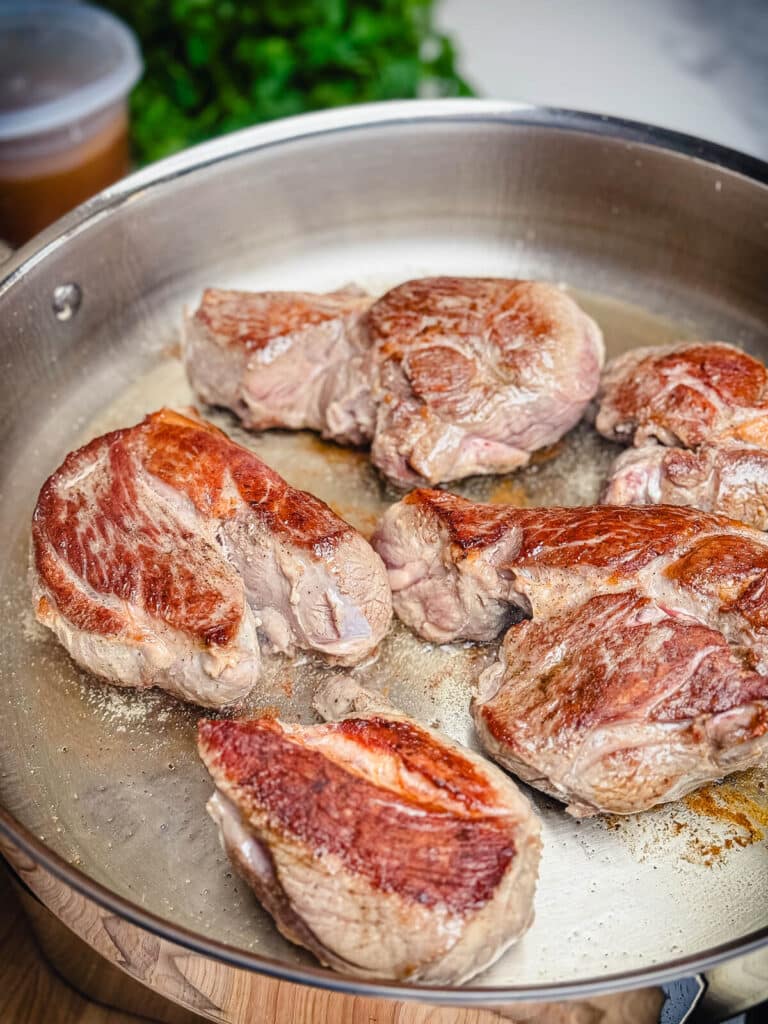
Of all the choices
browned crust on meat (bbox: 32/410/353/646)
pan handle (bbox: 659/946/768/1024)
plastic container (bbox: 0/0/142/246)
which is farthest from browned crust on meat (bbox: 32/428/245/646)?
plastic container (bbox: 0/0/142/246)

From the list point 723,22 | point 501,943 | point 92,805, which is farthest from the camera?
point 723,22

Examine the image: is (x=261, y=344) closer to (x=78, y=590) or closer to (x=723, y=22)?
(x=78, y=590)

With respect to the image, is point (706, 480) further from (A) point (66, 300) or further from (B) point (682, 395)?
(A) point (66, 300)

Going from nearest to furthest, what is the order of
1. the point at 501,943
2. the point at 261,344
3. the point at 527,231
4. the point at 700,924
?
the point at 501,943 → the point at 700,924 → the point at 261,344 → the point at 527,231

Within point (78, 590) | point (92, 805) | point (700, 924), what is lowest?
point (92, 805)

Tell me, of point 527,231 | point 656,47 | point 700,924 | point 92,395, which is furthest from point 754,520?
point 656,47

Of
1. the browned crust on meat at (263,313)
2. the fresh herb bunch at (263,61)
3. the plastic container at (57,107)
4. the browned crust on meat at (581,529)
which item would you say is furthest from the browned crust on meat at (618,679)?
the fresh herb bunch at (263,61)
